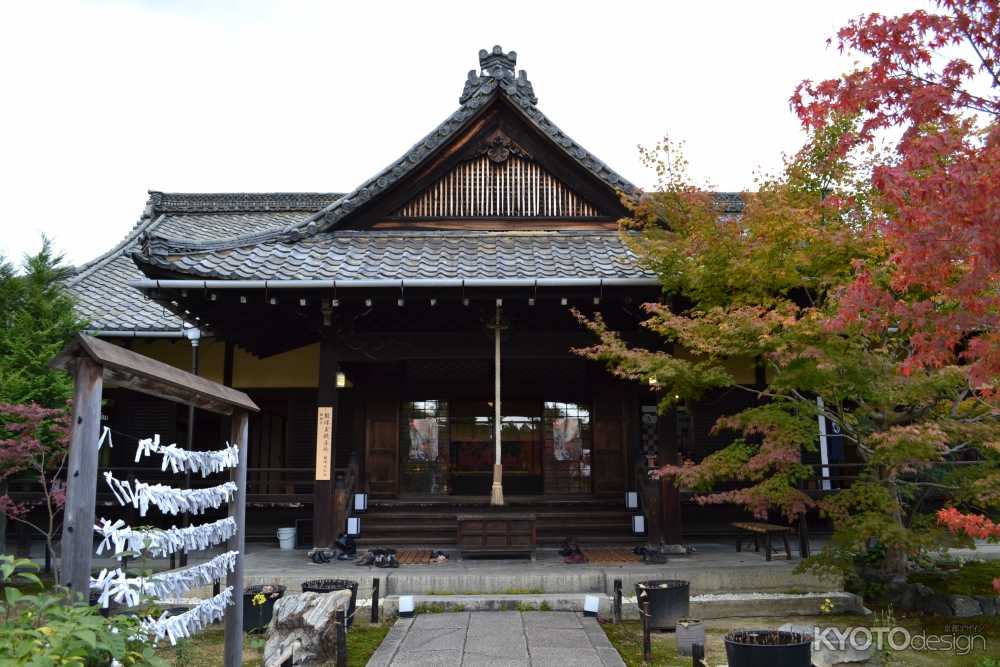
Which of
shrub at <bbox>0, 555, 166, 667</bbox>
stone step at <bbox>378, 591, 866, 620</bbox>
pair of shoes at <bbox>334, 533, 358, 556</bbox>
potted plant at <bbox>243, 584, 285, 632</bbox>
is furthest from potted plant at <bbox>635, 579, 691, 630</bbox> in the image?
shrub at <bbox>0, 555, 166, 667</bbox>

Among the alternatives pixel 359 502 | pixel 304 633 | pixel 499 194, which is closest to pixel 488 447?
pixel 359 502

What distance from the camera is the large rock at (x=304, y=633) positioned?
22.4 feet

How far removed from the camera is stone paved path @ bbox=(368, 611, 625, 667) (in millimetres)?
6832

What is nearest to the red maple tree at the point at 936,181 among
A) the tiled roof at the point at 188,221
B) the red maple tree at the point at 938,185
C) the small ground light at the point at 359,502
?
the red maple tree at the point at 938,185

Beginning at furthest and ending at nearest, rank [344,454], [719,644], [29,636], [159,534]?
[344,454]
[719,644]
[159,534]
[29,636]

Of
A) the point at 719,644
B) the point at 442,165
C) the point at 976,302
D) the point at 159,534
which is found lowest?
the point at 719,644

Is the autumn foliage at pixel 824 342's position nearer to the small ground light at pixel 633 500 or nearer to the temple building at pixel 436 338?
the temple building at pixel 436 338

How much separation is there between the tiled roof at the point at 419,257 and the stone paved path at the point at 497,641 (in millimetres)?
4424

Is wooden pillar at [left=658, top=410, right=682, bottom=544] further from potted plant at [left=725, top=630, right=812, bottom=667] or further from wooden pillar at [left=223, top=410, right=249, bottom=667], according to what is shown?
wooden pillar at [left=223, top=410, right=249, bottom=667]

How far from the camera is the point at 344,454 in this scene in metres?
14.5

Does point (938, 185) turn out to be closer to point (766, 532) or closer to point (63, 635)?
point (63, 635)

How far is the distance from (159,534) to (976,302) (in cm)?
494

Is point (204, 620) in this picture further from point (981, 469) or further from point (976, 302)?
point (981, 469)

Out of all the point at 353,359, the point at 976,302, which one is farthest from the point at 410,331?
the point at 976,302
